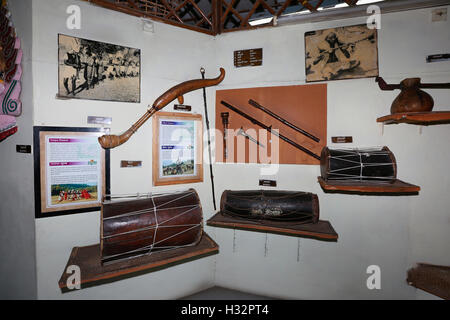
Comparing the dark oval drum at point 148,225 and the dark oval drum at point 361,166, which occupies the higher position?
the dark oval drum at point 361,166

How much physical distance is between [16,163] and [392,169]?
318 centimetres

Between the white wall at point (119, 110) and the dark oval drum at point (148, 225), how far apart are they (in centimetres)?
46

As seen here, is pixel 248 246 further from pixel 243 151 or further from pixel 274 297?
pixel 243 151

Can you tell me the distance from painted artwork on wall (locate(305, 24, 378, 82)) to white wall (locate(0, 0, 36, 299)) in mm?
2479

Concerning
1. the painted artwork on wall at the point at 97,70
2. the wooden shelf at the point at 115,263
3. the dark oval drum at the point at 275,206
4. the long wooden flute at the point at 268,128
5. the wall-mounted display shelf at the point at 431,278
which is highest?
the painted artwork on wall at the point at 97,70

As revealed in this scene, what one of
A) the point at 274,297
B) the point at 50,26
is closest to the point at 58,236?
the point at 50,26

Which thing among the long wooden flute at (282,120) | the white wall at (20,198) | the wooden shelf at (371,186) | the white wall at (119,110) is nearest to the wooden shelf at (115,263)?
the white wall at (119,110)

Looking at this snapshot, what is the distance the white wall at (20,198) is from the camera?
1.96 metres

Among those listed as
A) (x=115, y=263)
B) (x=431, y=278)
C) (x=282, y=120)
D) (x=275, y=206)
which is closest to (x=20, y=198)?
(x=115, y=263)

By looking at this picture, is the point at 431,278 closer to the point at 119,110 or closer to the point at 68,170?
the point at 119,110

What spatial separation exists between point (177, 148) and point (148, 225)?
92 cm

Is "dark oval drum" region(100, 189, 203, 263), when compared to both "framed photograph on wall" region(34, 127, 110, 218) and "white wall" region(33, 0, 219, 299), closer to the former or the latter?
"framed photograph on wall" region(34, 127, 110, 218)

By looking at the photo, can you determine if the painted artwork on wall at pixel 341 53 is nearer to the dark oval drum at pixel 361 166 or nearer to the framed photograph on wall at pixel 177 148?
the dark oval drum at pixel 361 166
